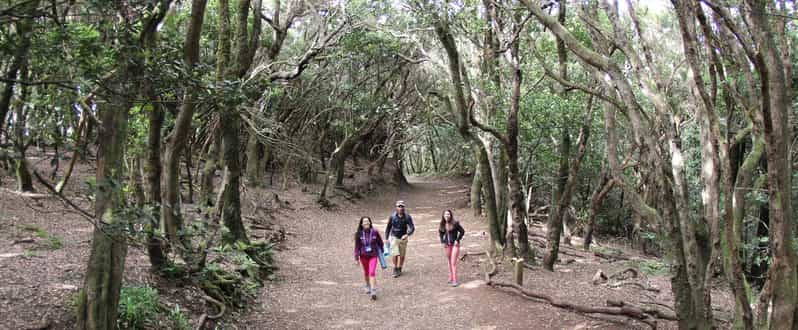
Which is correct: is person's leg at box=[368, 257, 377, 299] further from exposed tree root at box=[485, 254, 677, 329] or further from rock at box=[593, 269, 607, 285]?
rock at box=[593, 269, 607, 285]

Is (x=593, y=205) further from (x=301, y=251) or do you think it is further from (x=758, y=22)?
(x=758, y=22)

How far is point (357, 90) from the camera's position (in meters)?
22.9

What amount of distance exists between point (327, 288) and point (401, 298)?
165 centimetres

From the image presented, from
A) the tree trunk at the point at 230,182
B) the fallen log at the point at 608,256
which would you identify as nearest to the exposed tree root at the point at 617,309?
the tree trunk at the point at 230,182

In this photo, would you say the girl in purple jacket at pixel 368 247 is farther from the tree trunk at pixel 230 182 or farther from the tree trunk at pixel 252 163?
the tree trunk at pixel 252 163

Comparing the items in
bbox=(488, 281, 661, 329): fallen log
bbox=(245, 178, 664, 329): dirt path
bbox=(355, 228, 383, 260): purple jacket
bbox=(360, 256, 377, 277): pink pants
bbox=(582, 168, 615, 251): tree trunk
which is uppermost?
bbox=(582, 168, 615, 251): tree trunk

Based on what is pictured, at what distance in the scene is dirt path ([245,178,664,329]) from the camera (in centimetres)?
870

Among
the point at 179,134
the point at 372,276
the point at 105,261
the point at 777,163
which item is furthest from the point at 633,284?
the point at 105,261

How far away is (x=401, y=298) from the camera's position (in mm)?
10031

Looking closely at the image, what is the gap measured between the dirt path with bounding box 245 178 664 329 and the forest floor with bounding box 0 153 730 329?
19 mm

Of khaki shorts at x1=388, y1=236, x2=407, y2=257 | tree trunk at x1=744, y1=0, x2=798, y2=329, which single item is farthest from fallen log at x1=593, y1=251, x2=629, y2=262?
Result: tree trunk at x1=744, y1=0, x2=798, y2=329

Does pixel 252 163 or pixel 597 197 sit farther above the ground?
pixel 252 163

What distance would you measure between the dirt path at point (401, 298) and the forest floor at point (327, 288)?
0.02 m

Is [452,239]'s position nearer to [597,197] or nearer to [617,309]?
[617,309]
